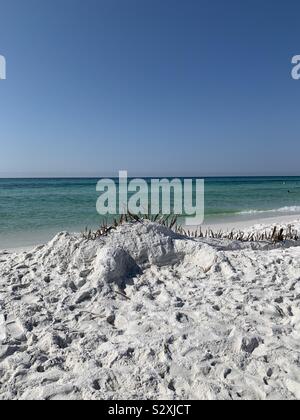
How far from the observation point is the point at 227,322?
3254mm

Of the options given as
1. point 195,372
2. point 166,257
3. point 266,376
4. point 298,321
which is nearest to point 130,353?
point 195,372

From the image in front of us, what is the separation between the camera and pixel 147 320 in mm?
3371

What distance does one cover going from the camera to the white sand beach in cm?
256

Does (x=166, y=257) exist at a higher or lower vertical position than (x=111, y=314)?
higher

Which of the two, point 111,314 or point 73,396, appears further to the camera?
point 111,314

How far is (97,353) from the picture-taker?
2.92 metres

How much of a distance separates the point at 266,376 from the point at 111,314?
5.22 ft

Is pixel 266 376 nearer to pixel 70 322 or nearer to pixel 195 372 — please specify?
pixel 195 372

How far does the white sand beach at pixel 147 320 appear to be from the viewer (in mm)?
2562
